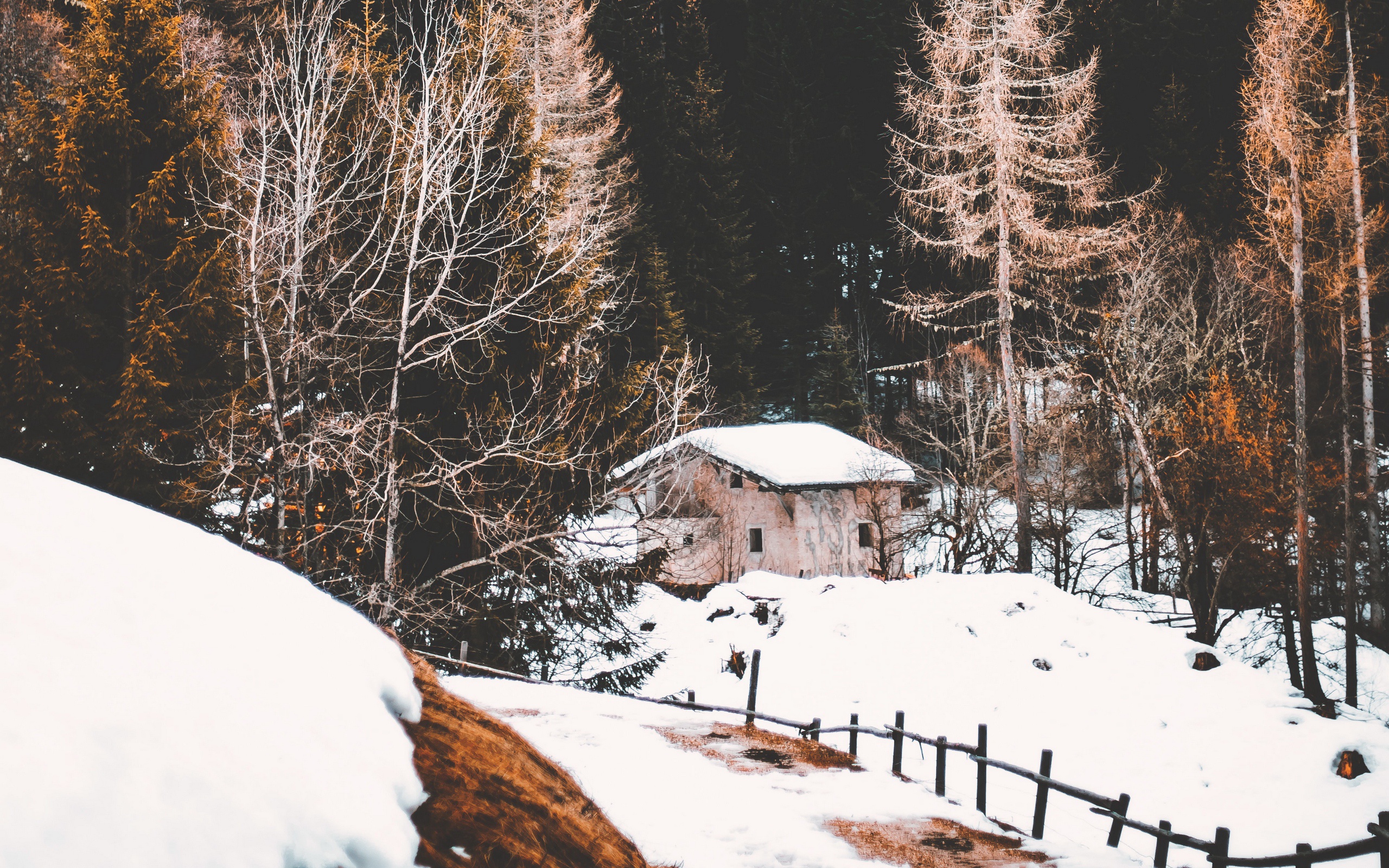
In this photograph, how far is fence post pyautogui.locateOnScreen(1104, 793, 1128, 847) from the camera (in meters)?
8.84

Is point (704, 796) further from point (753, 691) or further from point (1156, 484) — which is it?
point (1156, 484)

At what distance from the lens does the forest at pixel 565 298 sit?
12.1m

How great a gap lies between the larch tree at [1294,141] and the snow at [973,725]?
5298mm

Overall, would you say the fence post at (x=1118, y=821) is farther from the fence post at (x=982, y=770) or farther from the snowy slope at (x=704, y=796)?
the fence post at (x=982, y=770)

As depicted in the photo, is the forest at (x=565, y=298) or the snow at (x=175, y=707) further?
the forest at (x=565, y=298)

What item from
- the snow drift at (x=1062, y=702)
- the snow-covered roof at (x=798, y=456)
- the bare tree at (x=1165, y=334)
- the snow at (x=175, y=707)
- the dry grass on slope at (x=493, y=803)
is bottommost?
the snow drift at (x=1062, y=702)

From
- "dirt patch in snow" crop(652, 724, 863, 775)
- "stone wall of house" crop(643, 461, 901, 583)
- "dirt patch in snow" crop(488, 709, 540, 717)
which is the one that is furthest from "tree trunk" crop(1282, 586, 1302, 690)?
"dirt patch in snow" crop(488, 709, 540, 717)

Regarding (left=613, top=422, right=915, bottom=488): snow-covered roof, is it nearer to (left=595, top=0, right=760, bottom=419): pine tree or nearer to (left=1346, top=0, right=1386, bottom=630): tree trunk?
(left=595, top=0, right=760, bottom=419): pine tree

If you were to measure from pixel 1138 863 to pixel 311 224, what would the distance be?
16.7 meters

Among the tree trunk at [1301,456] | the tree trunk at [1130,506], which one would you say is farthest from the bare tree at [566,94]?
the tree trunk at [1130,506]

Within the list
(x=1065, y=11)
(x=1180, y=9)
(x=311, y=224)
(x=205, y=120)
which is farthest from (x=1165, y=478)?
(x=1180, y=9)

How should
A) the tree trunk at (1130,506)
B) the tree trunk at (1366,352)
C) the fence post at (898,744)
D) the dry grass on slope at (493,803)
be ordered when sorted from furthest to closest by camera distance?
the tree trunk at (1130,506)
the tree trunk at (1366,352)
the fence post at (898,744)
the dry grass on slope at (493,803)

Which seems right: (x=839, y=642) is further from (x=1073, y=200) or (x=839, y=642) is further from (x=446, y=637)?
(x=1073, y=200)

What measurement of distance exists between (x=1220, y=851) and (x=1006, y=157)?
767 inches
